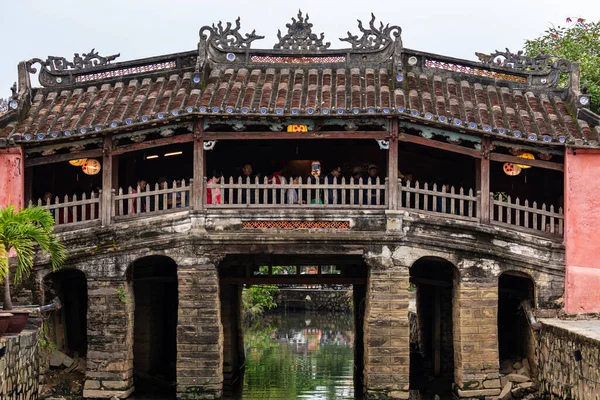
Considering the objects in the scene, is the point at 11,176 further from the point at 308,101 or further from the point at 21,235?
the point at 308,101

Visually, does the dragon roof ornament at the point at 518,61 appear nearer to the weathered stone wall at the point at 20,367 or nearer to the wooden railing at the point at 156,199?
the wooden railing at the point at 156,199

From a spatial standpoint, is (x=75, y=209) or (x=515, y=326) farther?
(x=515, y=326)

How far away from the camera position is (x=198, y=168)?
1844 centimetres

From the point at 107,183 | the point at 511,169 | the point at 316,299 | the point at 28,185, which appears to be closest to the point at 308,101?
the point at 107,183

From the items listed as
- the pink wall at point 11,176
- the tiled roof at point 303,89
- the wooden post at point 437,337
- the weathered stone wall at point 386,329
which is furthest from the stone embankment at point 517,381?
the pink wall at point 11,176

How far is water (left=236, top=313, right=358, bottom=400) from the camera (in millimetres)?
22047

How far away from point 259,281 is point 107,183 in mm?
4232

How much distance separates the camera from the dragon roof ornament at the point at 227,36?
64.9 feet

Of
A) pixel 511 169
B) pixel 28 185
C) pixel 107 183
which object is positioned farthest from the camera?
pixel 511 169

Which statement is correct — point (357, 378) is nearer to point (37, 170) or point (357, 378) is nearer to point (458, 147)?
point (458, 147)

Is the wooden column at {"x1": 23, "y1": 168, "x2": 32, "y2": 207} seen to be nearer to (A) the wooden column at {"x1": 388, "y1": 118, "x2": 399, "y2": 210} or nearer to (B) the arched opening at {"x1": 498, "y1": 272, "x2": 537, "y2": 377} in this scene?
(A) the wooden column at {"x1": 388, "y1": 118, "x2": 399, "y2": 210}

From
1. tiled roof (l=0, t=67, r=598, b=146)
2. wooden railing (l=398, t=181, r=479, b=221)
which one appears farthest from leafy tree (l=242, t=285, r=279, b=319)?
wooden railing (l=398, t=181, r=479, b=221)

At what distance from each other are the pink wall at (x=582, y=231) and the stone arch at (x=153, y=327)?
8.41 metres

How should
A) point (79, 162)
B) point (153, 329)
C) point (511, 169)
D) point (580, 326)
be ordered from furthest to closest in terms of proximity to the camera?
point (153, 329) → point (79, 162) → point (511, 169) → point (580, 326)
